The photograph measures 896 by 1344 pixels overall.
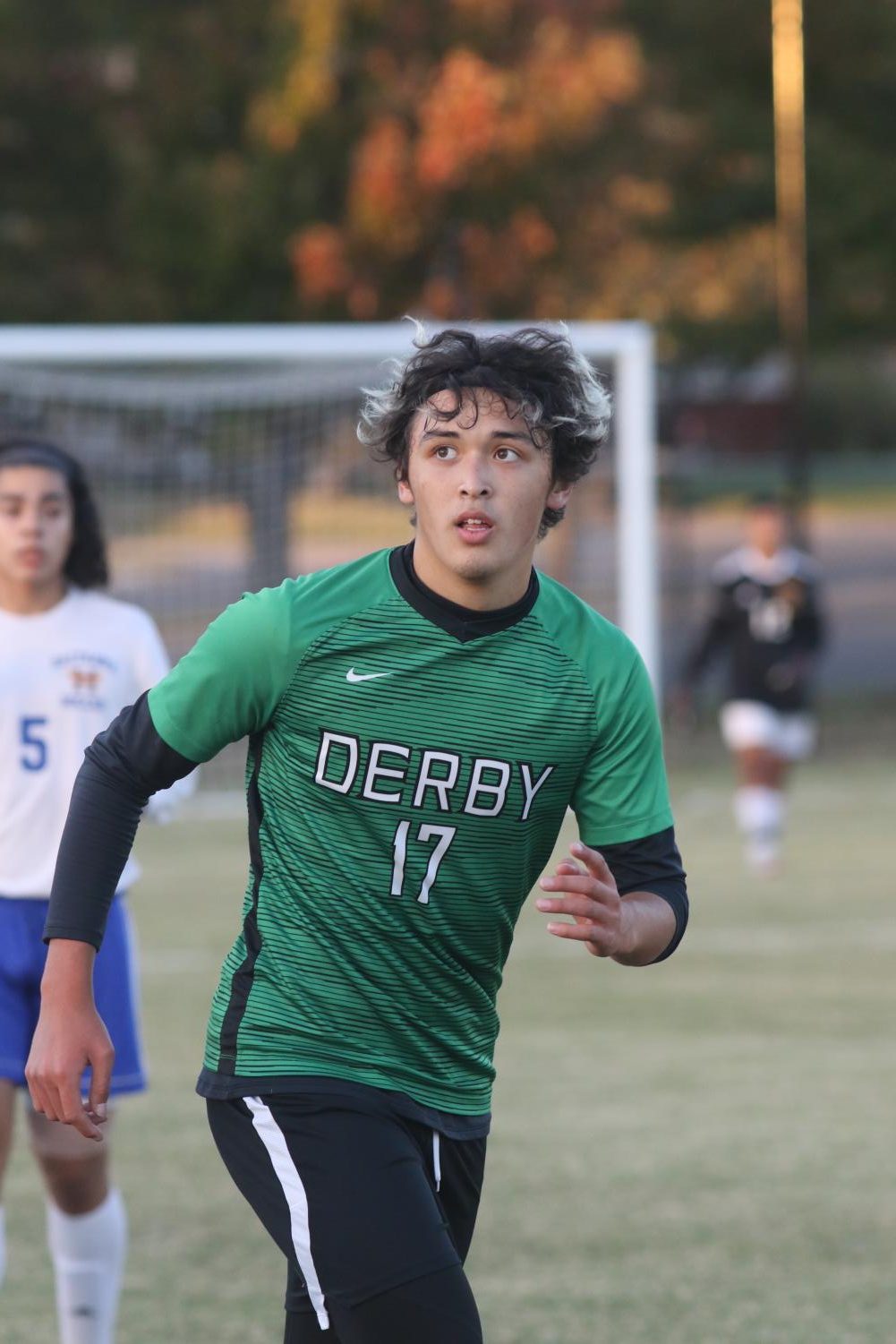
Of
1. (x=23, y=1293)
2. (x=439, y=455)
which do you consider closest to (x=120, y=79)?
(x=23, y=1293)

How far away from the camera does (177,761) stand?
324 cm

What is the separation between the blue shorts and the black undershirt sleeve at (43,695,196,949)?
4.57ft

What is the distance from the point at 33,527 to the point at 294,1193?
221 centimetres

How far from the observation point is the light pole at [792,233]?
63.7 ft

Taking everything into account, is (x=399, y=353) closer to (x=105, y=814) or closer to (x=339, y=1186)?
(x=105, y=814)

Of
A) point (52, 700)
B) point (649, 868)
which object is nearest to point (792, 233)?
point (52, 700)

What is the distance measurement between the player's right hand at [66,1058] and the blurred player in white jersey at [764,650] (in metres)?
10.2

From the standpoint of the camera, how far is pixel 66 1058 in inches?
122

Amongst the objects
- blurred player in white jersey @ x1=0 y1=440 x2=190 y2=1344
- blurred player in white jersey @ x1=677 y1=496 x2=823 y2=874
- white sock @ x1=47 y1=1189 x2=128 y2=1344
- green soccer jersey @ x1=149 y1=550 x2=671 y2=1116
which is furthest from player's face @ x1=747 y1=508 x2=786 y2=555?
green soccer jersey @ x1=149 y1=550 x2=671 y2=1116

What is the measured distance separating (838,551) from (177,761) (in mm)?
32819

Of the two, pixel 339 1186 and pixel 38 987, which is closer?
pixel 339 1186

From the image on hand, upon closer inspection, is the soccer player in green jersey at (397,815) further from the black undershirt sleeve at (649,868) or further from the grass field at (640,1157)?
the grass field at (640,1157)

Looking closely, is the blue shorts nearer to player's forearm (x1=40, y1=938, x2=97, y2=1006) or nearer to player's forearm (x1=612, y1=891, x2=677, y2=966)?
player's forearm (x1=40, y1=938, x2=97, y2=1006)

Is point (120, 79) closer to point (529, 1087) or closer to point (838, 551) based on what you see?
point (529, 1087)
